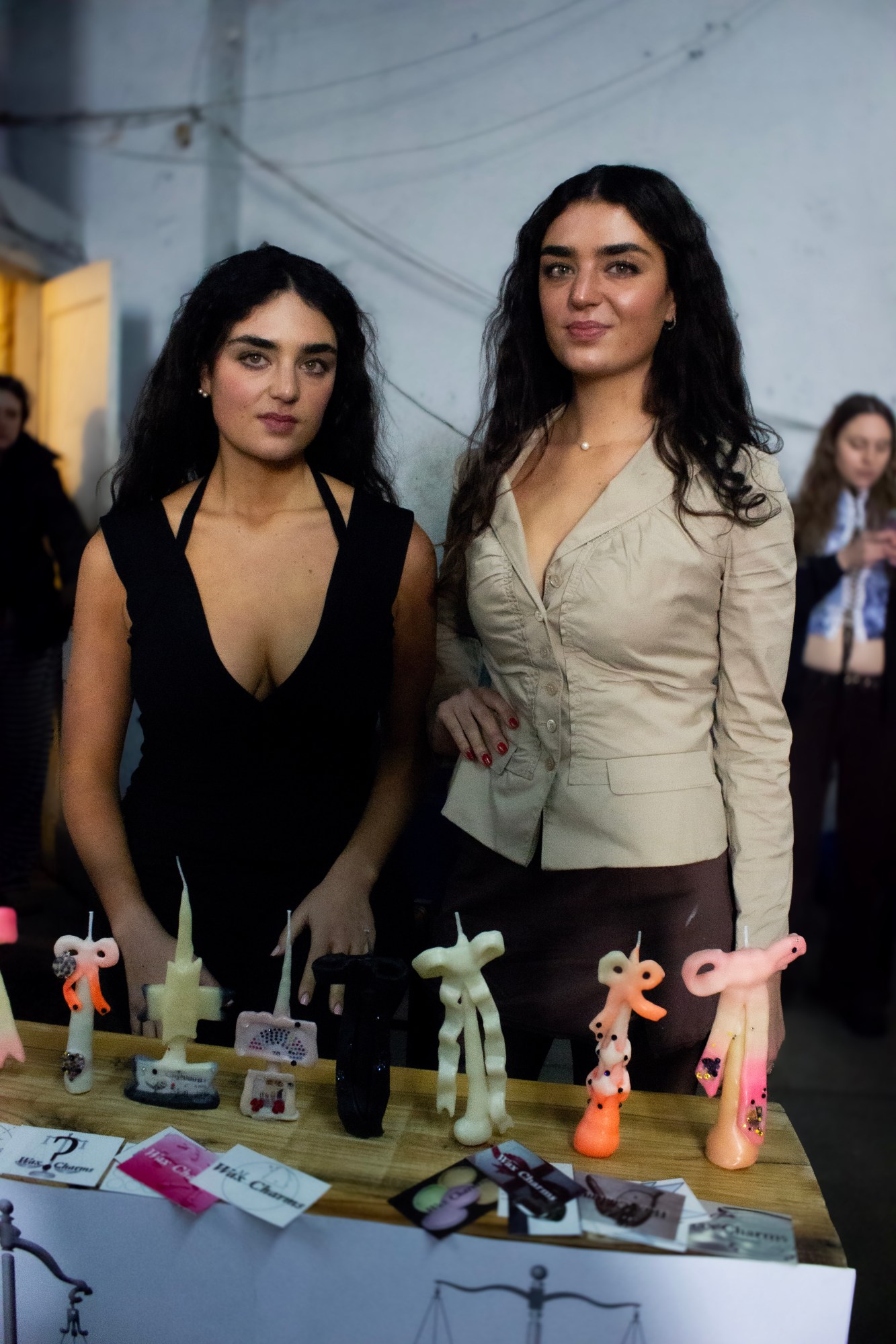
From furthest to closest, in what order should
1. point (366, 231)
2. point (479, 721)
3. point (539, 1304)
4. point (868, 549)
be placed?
point (868, 549), point (366, 231), point (479, 721), point (539, 1304)

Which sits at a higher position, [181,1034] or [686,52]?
[686,52]

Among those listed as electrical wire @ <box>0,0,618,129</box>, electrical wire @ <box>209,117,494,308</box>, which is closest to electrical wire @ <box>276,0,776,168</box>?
electrical wire @ <box>0,0,618,129</box>

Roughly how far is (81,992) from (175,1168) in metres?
0.25

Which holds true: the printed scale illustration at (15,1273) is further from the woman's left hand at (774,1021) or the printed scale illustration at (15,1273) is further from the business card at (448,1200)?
the woman's left hand at (774,1021)

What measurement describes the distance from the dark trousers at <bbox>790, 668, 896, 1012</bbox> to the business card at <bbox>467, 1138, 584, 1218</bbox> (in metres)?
1.62

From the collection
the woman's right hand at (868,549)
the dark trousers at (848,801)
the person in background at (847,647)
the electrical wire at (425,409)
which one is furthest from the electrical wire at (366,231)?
the dark trousers at (848,801)

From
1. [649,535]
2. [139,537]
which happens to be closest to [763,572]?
[649,535]

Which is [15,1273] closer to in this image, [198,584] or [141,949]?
[141,949]

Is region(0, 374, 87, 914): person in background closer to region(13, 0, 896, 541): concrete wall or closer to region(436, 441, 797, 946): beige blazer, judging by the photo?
region(13, 0, 896, 541): concrete wall

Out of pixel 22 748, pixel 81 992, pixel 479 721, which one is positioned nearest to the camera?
pixel 81 992

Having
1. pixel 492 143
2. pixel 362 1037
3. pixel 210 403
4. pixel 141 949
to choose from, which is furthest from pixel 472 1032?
pixel 492 143

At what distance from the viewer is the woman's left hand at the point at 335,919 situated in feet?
5.41

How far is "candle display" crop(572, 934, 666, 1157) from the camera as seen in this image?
122cm

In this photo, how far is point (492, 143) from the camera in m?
2.29
